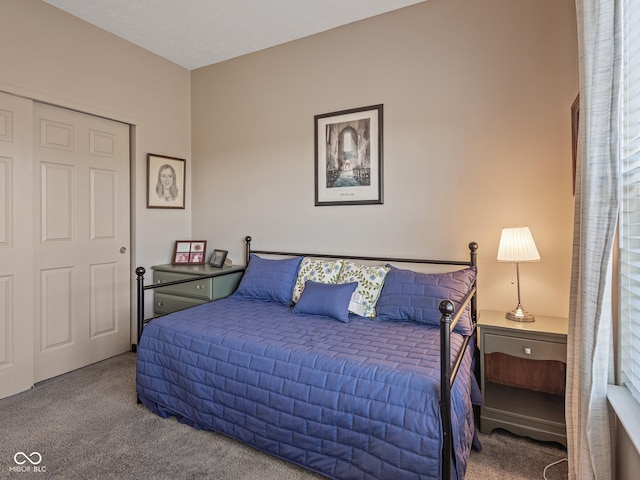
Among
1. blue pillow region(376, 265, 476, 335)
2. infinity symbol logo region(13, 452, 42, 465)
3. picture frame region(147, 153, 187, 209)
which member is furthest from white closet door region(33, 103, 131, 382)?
blue pillow region(376, 265, 476, 335)

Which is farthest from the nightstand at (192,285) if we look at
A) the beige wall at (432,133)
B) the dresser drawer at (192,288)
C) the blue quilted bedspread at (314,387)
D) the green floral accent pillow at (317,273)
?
the green floral accent pillow at (317,273)

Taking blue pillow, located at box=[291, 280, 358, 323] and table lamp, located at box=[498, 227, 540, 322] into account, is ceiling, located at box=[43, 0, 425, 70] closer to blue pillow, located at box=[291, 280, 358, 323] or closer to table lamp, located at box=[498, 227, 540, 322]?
table lamp, located at box=[498, 227, 540, 322]

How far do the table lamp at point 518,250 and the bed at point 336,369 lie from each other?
0.27m

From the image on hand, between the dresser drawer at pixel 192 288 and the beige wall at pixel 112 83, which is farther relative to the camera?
the dresser drawer at pixel 192 288

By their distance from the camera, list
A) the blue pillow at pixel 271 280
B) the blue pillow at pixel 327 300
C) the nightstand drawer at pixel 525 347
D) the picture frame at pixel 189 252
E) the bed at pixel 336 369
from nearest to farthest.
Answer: the bed at pixel 336 369 < the nightstand drawer at pixel 525 347 < the blue pillow at pixel 327 300 < the blue pillow at pixel 271 280 < the picture frame at pixel 189 252

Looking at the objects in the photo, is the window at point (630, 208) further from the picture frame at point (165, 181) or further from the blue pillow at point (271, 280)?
the picture frame at point (165, 181)

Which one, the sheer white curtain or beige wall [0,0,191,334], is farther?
beige wall [0,0,191,334]

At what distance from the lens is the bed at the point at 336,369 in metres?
1.37

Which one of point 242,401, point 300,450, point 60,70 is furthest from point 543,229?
point 60,70

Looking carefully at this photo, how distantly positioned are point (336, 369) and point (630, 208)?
124cm

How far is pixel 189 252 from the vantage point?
347 cm

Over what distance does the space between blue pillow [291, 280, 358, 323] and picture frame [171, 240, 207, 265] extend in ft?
5.02

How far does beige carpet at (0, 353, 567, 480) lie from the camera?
164 centimetres

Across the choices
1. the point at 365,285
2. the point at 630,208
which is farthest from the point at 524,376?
the point at 630,208
